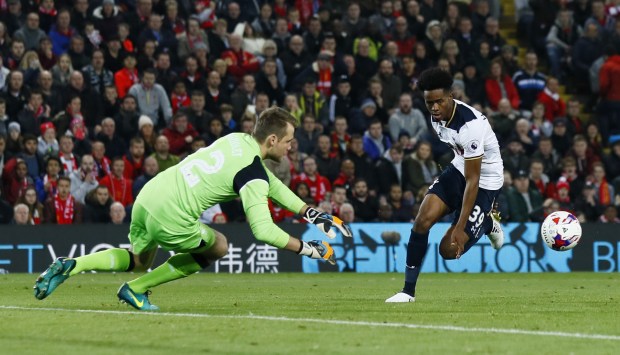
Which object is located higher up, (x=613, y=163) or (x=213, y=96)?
(x=213, y=96)

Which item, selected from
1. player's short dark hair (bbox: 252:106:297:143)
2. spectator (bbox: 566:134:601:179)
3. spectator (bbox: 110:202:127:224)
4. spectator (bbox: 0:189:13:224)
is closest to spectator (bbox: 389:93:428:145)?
spectator (bbox: 566:134:601:179)

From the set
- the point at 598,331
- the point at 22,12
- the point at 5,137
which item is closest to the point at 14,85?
the point at 5,137

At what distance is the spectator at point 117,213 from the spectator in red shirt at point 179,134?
5.90 feet

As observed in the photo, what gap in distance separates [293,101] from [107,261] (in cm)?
1223

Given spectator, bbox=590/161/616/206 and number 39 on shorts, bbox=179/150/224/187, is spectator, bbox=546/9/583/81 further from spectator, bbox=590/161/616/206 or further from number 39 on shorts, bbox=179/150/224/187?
number 39 on shorts, bbox=179/150/224/187

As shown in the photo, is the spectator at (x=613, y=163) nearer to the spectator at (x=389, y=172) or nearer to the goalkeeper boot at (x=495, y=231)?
the spectator at (x=389, y=172)

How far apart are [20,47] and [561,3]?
1201 centimetres

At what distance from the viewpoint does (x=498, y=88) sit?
2602 cm

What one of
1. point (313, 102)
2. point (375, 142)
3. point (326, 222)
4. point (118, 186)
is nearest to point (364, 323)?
point (326, 222)

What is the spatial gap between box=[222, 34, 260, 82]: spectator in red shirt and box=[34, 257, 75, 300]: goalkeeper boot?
1352cm

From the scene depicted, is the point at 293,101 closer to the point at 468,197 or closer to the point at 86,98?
the point at 86,98

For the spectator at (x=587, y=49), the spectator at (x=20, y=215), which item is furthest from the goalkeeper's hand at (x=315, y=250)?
the spectator at (x=587, y=49)

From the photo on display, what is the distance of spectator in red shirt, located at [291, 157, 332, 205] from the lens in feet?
74.9

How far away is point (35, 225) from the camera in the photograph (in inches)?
835
